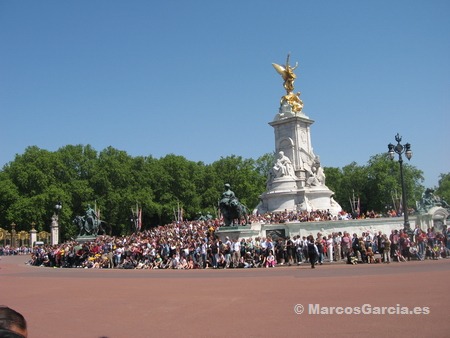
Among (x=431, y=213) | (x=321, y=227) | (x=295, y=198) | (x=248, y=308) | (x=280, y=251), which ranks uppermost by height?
(x=295, y=198)

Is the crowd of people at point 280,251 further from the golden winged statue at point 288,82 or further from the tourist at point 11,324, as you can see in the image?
the golden winged statue at point 288,82

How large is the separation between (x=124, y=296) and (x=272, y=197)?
1375 inches

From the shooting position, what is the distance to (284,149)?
5016 cm

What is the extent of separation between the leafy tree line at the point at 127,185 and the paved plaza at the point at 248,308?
189 feet

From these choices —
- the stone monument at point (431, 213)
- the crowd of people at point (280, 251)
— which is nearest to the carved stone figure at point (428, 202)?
the stone monument at point (431, 213)

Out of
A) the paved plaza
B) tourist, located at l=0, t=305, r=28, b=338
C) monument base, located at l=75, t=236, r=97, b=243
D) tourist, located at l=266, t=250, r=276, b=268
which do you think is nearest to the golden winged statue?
monument base, located at l=75, t=236, r=97, b=243

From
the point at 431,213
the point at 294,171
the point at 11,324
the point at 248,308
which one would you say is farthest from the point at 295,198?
the point at 11,324

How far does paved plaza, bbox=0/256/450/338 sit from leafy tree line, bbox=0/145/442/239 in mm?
57652

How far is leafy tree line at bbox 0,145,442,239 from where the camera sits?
6906 cm

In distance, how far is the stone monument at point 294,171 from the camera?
46.5 meters

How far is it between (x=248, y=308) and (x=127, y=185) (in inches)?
2731

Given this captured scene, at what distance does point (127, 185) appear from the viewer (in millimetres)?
77438

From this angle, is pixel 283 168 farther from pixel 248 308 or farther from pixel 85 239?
pixel 248 308

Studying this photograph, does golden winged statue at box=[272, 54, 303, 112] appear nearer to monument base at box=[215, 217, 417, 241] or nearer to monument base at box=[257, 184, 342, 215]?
monument base at box=[257, 184, 342, 215]
